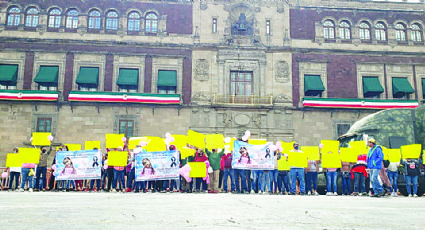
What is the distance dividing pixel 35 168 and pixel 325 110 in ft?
67.7

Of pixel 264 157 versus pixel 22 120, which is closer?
pixel 264 157

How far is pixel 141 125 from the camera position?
27.8 m

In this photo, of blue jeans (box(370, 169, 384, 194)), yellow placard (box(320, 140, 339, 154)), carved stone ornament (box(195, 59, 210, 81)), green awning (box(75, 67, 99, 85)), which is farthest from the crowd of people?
carved stone ornament (box(195, 59, 210, 81))

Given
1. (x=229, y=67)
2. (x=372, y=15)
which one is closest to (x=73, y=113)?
(x=229, y=67)

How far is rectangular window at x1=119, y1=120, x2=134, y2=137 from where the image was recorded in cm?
2762

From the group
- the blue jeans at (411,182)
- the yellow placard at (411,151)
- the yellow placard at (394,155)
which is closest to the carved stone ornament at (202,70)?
the yellow placard at (394,155)

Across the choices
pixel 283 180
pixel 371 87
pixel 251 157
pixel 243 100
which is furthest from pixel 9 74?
pixel 371 87

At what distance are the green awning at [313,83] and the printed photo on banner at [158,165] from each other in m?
17.1

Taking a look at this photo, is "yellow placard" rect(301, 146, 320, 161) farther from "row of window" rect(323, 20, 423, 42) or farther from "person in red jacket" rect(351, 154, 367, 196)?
"row of window" rect(323, 20, 423, 42)

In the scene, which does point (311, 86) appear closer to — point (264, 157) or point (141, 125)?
point (141, 125)

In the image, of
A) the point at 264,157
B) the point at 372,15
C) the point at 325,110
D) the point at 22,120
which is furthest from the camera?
the point at 372,15

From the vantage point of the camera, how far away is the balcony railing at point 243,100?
28328mm

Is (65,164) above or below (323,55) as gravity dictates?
below

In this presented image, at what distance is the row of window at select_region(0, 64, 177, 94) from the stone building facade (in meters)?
0.07
